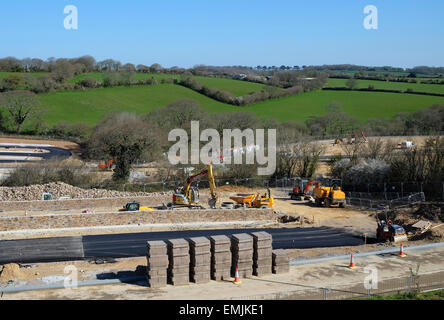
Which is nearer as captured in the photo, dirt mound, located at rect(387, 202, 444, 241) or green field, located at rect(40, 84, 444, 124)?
dirt mound, located at rect(387, 202, 444, 241)

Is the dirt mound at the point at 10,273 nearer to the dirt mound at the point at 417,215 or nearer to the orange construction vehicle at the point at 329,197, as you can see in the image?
the dirt mound at the point at 417,215

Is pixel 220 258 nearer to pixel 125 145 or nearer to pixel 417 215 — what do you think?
pixel 417 215

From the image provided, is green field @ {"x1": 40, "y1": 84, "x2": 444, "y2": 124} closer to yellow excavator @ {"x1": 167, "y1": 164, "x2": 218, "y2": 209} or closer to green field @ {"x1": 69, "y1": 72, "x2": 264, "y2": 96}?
green field @ {"x1": 69, "y1": 72, "x2": 264, "y2": 96}

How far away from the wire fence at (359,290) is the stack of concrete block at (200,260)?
2.52 meters

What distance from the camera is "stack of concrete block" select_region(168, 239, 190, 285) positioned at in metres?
17.4

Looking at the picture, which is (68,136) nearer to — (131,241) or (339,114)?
(339,114)

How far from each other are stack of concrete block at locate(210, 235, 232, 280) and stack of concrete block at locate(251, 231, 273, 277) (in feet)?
3.67

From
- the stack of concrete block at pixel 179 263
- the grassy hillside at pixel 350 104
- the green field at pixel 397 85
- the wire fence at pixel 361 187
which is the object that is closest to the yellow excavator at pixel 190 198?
the wire fence at pixel 361 187

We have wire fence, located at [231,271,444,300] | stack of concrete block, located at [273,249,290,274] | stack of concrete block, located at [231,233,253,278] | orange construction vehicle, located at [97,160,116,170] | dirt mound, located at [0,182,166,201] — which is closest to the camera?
wire fence, located at [231,271,444,300]

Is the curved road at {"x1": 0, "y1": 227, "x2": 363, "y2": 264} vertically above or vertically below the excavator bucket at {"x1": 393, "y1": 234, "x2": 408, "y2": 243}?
below

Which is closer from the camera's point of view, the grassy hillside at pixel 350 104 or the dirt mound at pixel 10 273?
the dirt mound at pixel 10 273

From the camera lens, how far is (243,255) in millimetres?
18266

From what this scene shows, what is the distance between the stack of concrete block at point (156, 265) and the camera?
17094 millimetres

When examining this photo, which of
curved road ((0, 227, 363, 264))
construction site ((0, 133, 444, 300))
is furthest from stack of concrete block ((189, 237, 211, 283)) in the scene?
curved road ((0, 227, 363, 264))
